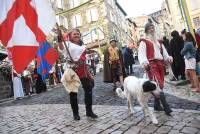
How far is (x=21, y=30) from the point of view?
4562mm

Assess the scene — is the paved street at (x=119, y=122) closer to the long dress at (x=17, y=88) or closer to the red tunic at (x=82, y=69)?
the red tunic at (x=82, y=69)

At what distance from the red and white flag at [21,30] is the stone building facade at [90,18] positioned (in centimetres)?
3925

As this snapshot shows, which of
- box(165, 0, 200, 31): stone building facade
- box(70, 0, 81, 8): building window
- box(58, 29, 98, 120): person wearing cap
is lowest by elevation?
box(58, 29, 98, 120): person wearing cap

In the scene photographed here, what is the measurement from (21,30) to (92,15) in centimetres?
4294

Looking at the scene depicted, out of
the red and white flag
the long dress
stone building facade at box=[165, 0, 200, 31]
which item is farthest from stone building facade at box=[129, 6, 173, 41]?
the red and white flag

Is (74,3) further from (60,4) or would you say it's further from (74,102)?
(74,102)

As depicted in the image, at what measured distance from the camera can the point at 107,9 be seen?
46.9 meters

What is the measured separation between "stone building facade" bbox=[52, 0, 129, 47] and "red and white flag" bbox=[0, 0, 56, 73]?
3925cm

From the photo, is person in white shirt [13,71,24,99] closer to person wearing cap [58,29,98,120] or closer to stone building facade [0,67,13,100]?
stone building facade [0,67,13,100]

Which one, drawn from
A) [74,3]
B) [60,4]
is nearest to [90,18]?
[74,3]

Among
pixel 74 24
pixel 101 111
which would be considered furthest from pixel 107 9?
pixel 101 111

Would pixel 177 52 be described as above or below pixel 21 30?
below

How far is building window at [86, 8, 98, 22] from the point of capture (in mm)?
46581

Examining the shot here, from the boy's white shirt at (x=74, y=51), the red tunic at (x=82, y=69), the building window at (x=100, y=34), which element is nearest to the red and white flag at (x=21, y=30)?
the boy's white shirt at (x=74, y=51)
